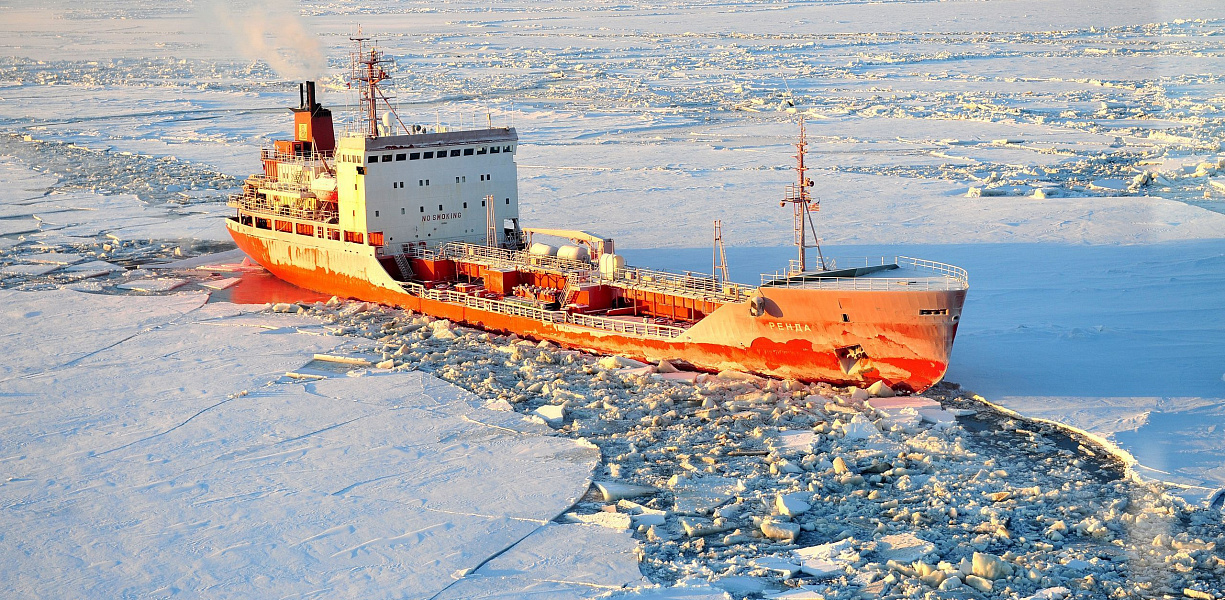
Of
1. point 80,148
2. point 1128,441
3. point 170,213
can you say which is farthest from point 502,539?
point 80,148

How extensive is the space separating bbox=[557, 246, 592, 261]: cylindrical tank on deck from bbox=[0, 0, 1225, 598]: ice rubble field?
1.84 metres

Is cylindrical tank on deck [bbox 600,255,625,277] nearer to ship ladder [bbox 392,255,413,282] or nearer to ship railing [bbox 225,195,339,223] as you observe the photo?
ship ladder [bbox 392,255,413,282]

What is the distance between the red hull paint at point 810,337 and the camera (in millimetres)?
13062

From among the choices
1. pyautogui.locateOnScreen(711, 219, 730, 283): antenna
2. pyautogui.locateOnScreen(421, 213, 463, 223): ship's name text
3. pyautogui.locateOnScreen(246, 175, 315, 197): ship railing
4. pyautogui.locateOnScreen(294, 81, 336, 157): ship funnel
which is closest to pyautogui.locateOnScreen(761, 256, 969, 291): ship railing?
pyautogui.locateOnScreen(711, 219, 730, 283): antenna

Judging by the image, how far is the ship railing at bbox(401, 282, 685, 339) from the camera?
14945 millimetres

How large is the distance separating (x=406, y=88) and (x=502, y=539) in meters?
37.4

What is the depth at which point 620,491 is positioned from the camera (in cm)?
1039

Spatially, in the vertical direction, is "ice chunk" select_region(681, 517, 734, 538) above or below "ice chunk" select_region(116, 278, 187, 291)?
below

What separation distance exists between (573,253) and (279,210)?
699 cm

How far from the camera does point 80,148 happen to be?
33906 mm

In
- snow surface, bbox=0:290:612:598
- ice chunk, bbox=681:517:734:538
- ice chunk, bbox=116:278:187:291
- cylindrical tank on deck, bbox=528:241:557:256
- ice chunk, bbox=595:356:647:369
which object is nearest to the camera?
snow surface, bbox=0:290:612:598

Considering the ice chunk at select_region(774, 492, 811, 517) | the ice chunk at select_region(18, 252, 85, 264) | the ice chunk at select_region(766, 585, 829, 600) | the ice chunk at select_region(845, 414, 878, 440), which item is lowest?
the ice chunk at select_region(766, 585, 829, 600)

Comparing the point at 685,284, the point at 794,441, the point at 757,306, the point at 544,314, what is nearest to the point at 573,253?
the point at 544,314

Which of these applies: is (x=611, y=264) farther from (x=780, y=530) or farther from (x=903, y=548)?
(x=903, y=548)
